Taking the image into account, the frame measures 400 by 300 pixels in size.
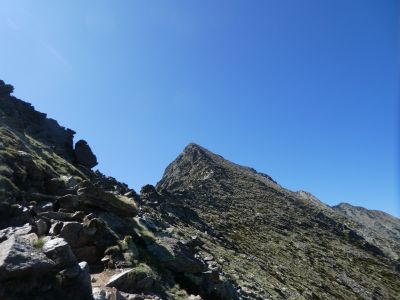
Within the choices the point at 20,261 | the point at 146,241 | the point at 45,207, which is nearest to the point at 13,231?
the point at 20,261

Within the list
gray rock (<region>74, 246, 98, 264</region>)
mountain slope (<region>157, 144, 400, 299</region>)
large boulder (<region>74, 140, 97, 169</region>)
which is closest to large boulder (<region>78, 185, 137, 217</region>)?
gray rock (<region>74, 246, 98, 264</region>)

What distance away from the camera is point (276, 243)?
63.1m

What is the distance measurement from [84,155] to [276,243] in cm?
3584

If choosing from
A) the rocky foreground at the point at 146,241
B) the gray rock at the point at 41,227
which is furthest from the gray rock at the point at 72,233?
the gray rock at the point at 41,227

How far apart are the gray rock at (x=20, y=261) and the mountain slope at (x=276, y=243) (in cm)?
1918

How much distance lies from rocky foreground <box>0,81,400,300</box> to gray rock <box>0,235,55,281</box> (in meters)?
0.04

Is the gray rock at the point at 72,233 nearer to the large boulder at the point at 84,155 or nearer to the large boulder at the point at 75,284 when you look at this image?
the large boulder at the point at 75,284

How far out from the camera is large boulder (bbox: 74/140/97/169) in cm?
5503

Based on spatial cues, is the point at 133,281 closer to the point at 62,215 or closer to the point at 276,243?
the point at 62,215

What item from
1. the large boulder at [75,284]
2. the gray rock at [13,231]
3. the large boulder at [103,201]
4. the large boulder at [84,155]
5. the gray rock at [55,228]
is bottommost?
the large boulder at [75,284]

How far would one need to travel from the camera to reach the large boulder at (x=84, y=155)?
5503cm

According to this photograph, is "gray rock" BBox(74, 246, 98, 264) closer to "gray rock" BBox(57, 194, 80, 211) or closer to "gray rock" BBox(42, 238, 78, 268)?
"gray rock" BBox(42, 238, 78, 268)

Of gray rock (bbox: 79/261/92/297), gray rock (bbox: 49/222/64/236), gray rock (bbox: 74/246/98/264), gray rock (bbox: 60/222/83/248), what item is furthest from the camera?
gray rock (bbox: 74/246/98/264)

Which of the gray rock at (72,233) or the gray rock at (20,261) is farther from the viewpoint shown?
the gray rock at (72,233)
